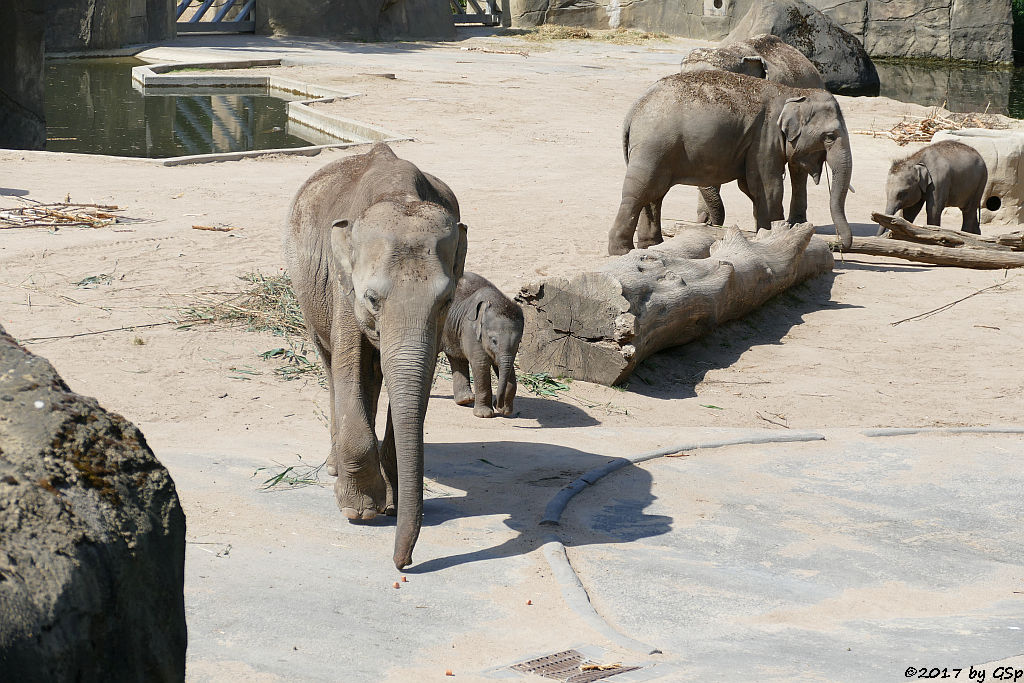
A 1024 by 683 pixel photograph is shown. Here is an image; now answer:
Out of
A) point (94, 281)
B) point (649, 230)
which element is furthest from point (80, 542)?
point (649, 230)

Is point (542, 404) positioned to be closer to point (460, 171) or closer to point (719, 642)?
point (719, 642)

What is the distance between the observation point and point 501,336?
6.98m

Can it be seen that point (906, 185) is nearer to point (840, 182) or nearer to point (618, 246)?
point (840, 182)

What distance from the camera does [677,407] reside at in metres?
7.76

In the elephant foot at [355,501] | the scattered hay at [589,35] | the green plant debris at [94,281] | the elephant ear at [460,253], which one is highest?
the scattered hay at [589,35]

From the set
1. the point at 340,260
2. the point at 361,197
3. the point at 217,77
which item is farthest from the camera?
the point at 217,77

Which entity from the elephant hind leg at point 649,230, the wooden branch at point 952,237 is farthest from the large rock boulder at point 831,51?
the elephant hind leg at point 649,230

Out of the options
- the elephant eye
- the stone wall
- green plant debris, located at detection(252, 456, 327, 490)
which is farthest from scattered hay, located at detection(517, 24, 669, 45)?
the elephant eye

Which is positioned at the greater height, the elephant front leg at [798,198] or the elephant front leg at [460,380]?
→ the elephant front leg at [798,198]

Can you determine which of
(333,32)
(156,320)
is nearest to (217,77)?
(333,32)

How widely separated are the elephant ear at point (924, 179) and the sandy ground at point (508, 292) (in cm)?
73

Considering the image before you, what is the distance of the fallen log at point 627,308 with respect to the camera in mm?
7895

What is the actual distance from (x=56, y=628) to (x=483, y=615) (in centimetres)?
217

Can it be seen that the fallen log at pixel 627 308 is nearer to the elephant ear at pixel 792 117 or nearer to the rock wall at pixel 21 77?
the elephant ear at pixel 792 117
